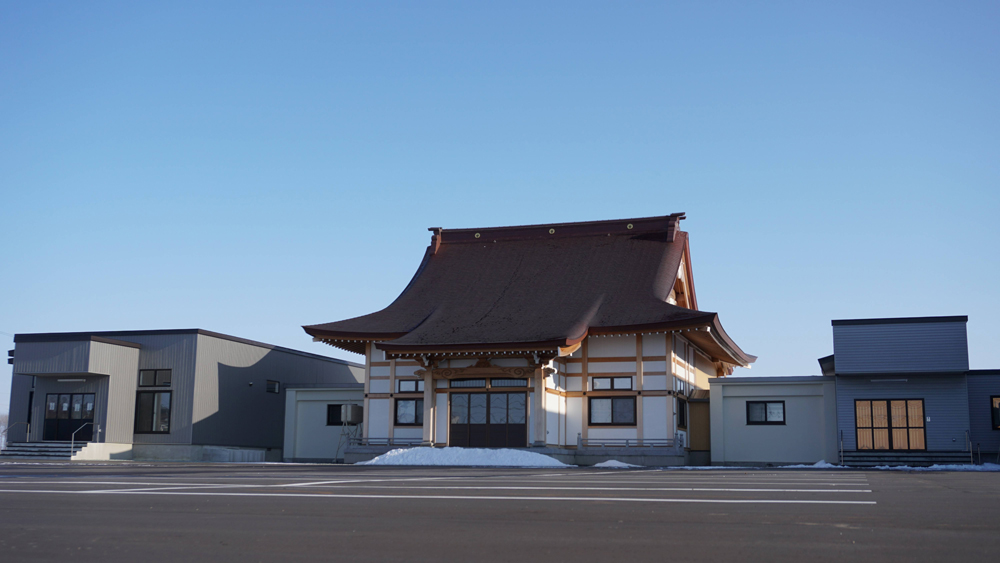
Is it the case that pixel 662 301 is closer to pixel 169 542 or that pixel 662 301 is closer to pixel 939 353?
pixel 939 353

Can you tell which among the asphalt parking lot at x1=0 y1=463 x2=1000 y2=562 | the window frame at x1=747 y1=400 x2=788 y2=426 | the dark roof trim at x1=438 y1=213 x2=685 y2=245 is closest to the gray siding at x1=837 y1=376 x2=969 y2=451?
the window frame at x1=747 y1=400 x2=788 y2=426

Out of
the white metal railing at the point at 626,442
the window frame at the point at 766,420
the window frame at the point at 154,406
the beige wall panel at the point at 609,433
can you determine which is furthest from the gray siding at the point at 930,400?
the window frame at the point at 154,406

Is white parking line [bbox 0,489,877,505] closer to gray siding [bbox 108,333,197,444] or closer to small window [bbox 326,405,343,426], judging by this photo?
small window [bbox 326,405,343,426]

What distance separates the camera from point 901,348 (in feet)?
91.0

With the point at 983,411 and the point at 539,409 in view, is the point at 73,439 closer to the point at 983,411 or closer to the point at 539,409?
the point at 539,409

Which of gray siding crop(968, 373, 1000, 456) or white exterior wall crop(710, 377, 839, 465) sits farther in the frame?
white exterior wall crop(710, 377, 839, 465)

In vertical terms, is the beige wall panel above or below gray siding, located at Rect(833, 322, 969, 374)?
below

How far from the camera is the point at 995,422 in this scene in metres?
28.1

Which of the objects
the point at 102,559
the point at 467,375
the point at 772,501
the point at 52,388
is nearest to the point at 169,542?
the point at 102,559

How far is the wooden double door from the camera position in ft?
91.4

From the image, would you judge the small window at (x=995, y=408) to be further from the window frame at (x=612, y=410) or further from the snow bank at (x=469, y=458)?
the snow bank at (x=469, y=458)

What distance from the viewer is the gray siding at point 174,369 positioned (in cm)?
3325

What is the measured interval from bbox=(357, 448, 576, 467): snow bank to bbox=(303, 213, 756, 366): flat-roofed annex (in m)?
2.99

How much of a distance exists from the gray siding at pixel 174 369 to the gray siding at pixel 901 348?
74.2ft
